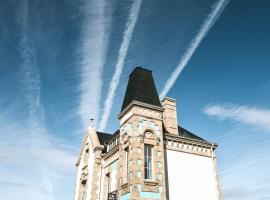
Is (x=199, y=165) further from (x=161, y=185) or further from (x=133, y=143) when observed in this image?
(x=133, y=143)

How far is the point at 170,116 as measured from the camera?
2464 centimetres

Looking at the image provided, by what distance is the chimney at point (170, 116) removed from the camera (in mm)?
23688

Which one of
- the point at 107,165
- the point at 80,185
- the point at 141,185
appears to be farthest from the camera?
the point at 80,185

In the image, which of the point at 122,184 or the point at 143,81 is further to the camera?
the point at 143,81

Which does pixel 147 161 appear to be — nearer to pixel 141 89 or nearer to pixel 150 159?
pixel 150 159

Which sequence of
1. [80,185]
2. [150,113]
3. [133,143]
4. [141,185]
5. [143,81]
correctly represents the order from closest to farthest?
[141,185] → [133,143] → [150,113] → [143,81] → [80,185]

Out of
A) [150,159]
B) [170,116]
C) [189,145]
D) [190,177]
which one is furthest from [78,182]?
[150,159]

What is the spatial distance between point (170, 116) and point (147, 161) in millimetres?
6829

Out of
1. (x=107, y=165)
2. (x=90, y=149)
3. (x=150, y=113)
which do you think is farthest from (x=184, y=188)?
(x=90, y=149)

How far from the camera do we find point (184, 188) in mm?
20922

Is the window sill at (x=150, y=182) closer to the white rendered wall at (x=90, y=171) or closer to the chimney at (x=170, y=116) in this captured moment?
the chimney at (x=170, y=116)

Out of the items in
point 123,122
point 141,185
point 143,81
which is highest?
point 143,81

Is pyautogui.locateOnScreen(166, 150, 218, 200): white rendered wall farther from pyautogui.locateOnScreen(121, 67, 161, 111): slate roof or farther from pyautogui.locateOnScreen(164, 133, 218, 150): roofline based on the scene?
pyautogui.locateOnScreen(121, 67, 161, 111): slate roof

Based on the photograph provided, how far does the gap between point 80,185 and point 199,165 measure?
45.7 feet
